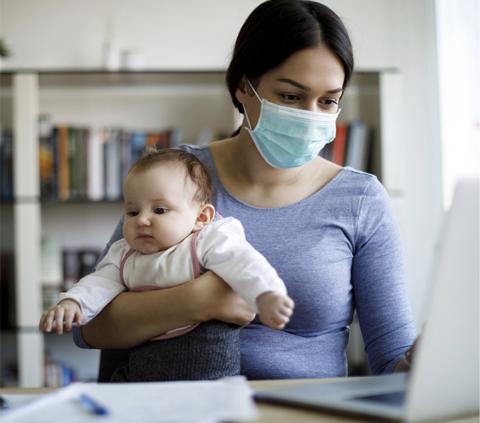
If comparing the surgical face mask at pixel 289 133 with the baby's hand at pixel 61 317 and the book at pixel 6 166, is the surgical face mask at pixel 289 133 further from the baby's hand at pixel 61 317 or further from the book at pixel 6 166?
the book at pixel 6 166

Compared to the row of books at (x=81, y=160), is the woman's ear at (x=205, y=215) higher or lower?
higher

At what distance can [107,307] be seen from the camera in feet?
4.33

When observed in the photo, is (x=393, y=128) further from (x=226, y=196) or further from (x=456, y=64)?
(x=226, y=196)

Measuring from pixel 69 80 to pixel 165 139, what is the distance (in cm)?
53

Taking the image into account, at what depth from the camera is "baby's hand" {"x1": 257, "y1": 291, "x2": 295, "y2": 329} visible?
104 centimetres

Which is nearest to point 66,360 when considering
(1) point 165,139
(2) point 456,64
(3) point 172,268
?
(1) point 165,139

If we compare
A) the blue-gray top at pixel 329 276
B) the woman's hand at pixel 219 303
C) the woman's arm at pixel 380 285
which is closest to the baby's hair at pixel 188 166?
the blue-gray top at pixel 329 276

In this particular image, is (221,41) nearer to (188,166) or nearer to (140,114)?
(140,114)

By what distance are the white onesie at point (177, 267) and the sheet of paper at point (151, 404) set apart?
0.99 ft

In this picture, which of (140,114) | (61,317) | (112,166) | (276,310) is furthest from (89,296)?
(140,114)

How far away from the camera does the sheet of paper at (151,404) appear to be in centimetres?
77

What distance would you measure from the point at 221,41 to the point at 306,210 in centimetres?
236

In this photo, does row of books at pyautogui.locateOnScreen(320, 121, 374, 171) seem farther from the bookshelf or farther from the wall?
the wall

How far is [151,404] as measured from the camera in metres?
0.82
